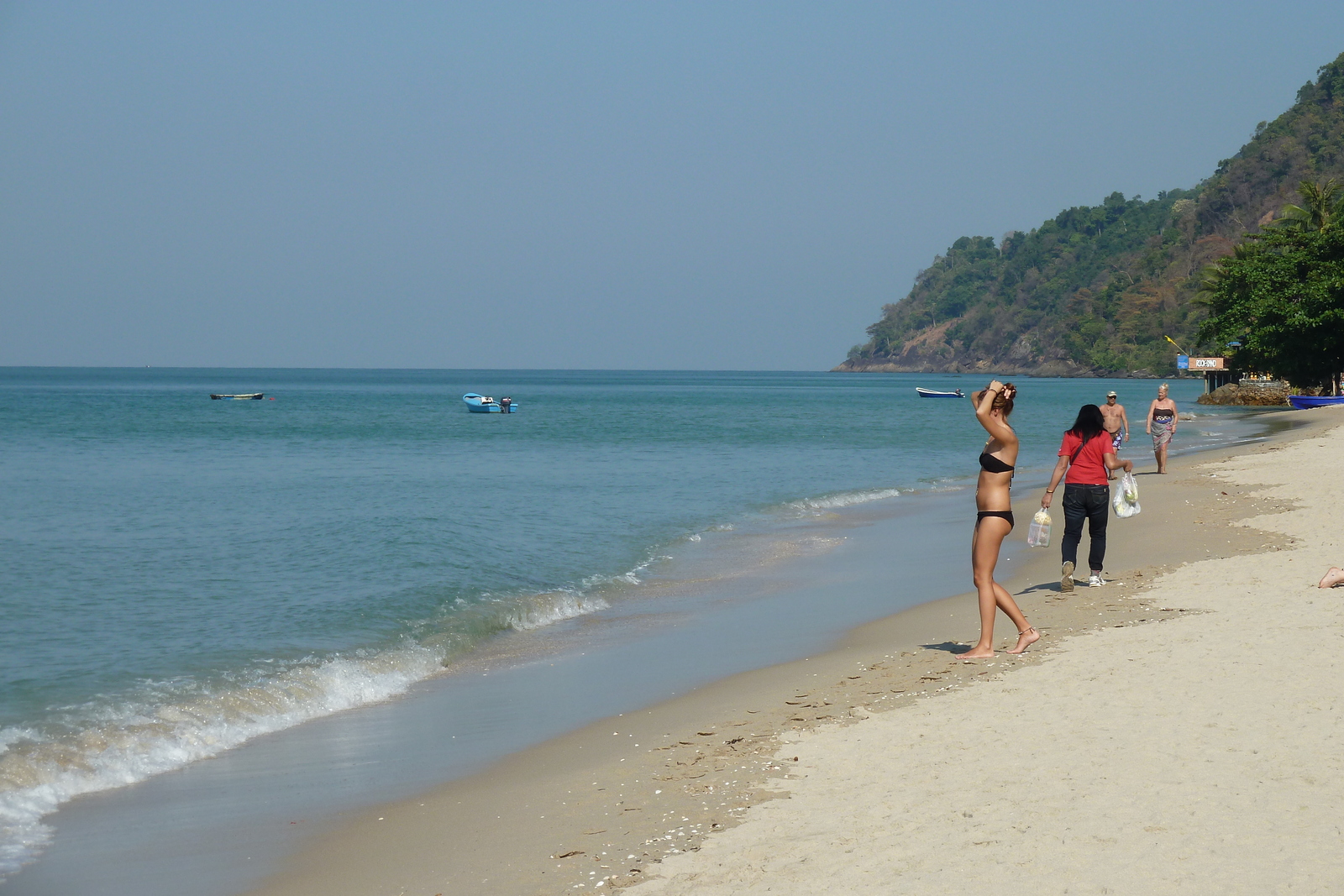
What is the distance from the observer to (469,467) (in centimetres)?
3334

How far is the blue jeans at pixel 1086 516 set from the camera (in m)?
10.4

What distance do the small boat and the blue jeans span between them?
132 feet

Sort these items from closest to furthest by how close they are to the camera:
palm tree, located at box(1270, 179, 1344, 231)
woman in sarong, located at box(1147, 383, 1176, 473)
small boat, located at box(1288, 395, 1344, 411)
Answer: woman in sarong, located at box(1147, 383, 1176, 473), small boat, located at box(1288, 395, 1344, 411), palm tree, located at box(1270, 179, 1344, 231)

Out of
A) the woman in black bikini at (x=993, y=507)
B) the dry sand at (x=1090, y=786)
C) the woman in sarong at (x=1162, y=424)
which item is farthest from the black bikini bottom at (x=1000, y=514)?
the woman in sarong at (x=1162, y=424)

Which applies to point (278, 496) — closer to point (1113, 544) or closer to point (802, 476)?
point (802, 476)

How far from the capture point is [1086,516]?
10672 mm

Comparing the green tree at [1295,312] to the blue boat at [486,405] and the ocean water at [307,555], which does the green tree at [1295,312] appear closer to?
the ocean water at [307,555]

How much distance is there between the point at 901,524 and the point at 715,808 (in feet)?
45.3

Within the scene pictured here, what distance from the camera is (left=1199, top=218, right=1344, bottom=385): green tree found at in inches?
1812

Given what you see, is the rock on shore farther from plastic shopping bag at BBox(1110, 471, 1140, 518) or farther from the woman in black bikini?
the woman in black bikini

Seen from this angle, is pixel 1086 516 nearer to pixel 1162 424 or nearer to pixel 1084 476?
pixel 1084 476

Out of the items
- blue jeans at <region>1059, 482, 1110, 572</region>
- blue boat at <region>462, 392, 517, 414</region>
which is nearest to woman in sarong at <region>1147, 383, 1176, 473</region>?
blue jeans at <region>1059, 482, 1110, 572</region>

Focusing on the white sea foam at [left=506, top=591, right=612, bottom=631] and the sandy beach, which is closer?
the sandy beach

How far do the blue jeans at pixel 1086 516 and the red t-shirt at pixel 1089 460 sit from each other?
7 centimetres
